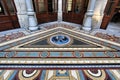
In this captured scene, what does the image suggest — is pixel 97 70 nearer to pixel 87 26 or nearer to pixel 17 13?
pixel 87 26

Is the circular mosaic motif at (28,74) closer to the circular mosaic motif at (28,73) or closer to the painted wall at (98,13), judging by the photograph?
the circular mosaic motif at (28,73)

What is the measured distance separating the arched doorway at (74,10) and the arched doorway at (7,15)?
8.48ft

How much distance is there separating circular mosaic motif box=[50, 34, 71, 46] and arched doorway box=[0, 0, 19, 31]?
2092mm

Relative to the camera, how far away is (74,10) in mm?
4469

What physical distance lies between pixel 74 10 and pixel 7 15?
3.29 meters

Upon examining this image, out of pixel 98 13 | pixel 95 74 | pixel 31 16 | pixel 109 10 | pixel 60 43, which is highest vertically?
pixel 109 10

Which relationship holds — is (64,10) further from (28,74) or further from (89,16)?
(28,74)

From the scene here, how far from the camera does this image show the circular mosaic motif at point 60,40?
8.93 feet

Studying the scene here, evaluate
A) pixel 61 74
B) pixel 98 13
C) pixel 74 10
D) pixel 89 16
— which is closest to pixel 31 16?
pixel 74 10

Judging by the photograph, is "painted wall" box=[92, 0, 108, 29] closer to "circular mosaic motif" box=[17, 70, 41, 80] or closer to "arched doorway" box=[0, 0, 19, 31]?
"circular mosaic motif" box=[17, 70, 41, 80]

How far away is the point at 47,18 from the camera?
4547 mm

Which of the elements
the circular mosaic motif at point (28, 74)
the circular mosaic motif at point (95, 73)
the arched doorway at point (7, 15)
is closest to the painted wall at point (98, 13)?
the circular mosaic motif at point (95, 73)

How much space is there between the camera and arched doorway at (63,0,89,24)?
4.26m

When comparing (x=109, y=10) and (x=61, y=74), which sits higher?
(x=109, y=10)
